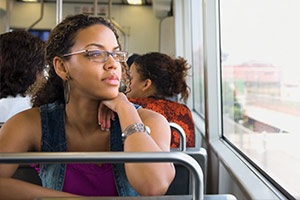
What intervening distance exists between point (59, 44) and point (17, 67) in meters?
0.79

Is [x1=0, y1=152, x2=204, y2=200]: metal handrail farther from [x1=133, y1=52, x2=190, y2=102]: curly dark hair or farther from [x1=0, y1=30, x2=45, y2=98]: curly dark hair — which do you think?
[x1=133, y1=52, x2=190, y2=102]: curly dark hair

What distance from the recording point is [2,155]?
0.62 meters

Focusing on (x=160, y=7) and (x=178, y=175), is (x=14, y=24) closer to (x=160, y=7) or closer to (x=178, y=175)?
(x=160, y=7)

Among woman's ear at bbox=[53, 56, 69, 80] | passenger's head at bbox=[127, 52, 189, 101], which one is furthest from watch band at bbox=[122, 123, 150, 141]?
passenger's head at bbox=[127, 52, 189, 101]

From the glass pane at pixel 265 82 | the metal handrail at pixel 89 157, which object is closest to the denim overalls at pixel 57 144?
the metal handrail at pixel 89 157

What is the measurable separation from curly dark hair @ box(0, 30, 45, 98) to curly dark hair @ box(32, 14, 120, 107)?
607 mm

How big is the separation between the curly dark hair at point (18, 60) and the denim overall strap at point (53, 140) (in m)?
0.76

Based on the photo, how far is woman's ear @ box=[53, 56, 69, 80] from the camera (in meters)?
1.23

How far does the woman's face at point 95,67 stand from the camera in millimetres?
1142

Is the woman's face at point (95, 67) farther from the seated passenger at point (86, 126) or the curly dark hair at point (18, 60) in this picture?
the curly dark hair at point (18, 60)

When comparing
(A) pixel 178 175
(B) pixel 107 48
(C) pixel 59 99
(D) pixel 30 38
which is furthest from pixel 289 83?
(D) pixel 30 38

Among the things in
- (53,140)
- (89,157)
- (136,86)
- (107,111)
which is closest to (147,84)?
(136,86)

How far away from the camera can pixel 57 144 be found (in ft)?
3.80

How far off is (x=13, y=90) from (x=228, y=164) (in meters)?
1.33
